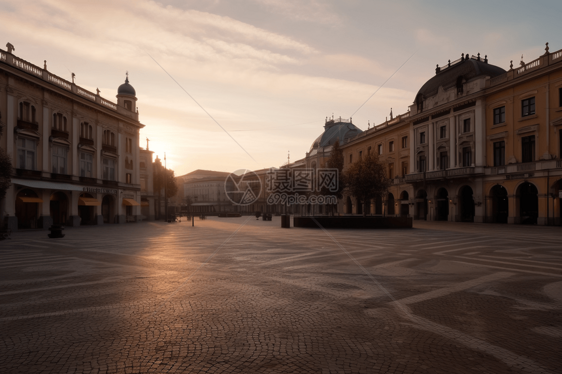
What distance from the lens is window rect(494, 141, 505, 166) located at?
3706 cm

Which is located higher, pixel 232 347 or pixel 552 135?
pixel 552 135

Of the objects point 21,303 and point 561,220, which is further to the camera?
point 561,220

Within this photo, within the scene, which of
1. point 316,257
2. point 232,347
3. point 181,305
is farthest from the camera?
point 316,257

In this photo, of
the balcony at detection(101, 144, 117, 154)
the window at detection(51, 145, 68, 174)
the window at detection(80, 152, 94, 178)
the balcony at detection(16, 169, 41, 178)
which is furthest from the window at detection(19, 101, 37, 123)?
the balcony at detection(101, 144, 117, 154)

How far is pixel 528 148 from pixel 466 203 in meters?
9.60

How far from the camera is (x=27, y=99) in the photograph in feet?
103

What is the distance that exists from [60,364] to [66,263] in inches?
351

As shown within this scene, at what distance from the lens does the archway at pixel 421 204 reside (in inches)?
1905

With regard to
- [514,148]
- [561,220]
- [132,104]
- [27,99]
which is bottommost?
[561,220]

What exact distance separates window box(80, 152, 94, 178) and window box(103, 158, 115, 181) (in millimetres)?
2340

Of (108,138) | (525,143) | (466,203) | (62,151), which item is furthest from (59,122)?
(525,143)

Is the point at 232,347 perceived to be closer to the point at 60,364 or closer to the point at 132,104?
the point at 60,364

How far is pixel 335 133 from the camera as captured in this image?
286 ft

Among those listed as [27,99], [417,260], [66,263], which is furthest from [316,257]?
[27,99]
